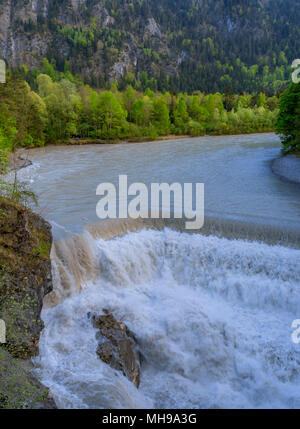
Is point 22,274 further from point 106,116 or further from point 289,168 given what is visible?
point 106,116

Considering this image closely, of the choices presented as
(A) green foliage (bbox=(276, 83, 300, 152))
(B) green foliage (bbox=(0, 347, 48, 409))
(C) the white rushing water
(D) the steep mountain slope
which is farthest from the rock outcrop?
(D) the steep mountain slope

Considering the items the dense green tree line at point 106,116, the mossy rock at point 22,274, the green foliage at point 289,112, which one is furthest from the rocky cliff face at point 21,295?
the green foliage at point 289,112

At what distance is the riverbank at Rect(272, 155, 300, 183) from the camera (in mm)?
21481

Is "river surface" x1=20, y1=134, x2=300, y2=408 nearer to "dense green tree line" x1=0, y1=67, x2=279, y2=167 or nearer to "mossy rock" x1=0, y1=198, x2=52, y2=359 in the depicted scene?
"mossy rock" x1=0, y1=198, x2=52, y2=359

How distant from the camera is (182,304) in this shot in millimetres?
9969

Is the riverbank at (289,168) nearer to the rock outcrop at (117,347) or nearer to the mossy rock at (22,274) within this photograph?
the rock outcrop at (117,347)

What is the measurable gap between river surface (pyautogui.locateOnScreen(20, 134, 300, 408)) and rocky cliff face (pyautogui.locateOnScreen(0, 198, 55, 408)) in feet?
1.99

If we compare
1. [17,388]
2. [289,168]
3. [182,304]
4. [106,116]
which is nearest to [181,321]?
[182,304]

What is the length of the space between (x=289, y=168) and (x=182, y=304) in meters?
17.8

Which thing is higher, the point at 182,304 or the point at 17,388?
the point at 17,388

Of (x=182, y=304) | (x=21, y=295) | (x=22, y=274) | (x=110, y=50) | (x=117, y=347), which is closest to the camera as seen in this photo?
(x=21, y=295)

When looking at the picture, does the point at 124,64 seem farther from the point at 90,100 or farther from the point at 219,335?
the point at 219,335
